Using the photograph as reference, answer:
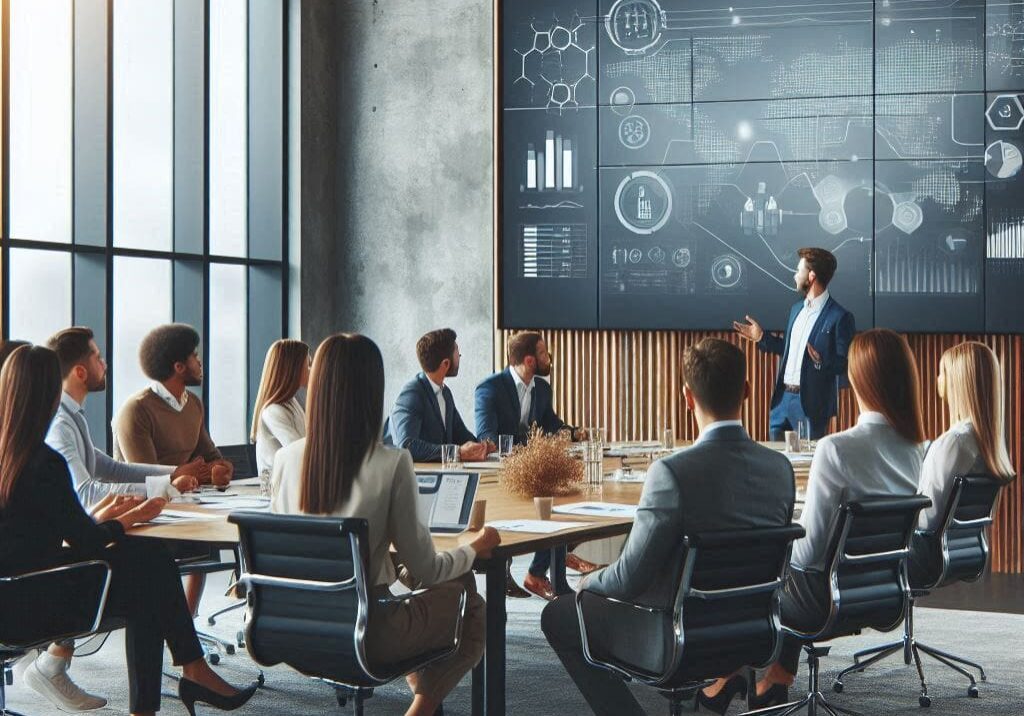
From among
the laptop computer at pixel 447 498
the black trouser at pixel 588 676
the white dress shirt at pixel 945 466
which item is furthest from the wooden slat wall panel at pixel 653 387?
the black trouser at pixel 588 676

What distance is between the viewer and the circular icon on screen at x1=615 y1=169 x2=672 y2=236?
994cm

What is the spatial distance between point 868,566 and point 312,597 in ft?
6.16

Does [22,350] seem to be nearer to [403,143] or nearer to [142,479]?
[142,479]

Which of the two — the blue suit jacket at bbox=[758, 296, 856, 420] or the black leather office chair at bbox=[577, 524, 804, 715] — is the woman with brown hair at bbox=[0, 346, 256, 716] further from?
the blue suit jacket at bbox=[758, 296, 856, 420]

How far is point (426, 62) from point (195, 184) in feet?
6.98

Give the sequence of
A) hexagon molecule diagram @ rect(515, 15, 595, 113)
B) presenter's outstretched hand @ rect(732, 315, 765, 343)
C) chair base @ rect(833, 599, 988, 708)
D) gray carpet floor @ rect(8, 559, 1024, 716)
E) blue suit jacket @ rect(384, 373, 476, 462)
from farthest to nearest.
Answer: hexagon molecule diagram @ rect(515, 15, 595, 113)
presenter's outstretched hand @ rect(732, 315, 765, 343)
blue suit jacket @ rect(384, 373, 476, 462)
chair base @ rect(833, 599, 988, 708)
gray carpet floor @ rect(8, 559, 1024, 716)

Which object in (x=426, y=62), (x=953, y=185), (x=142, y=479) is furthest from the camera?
(x=426, y=62)

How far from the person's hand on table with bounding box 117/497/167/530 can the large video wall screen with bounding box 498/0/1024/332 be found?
5.77m

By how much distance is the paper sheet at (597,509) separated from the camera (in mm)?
4977

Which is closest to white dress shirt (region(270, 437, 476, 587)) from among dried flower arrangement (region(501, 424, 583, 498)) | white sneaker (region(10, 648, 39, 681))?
dried flower arrangement (region(501, 424, 583, 498))

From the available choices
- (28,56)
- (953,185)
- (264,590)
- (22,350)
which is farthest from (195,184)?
(264,590)

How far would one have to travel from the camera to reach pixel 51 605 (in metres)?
4.39

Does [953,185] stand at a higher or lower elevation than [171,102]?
lower

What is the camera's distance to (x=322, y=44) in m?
11.2
